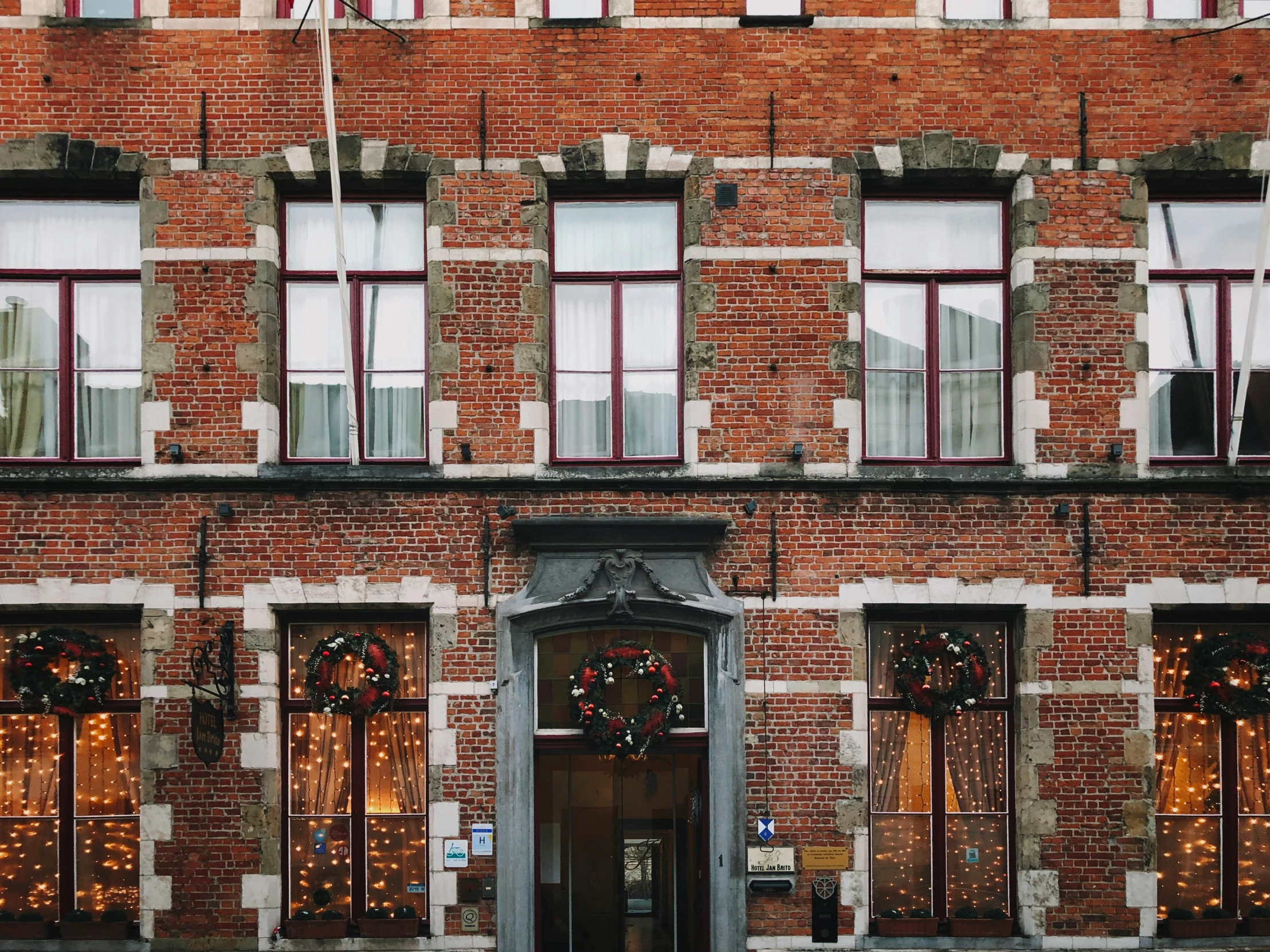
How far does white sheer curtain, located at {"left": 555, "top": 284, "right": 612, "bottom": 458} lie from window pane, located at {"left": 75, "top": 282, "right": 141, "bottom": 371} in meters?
3.43

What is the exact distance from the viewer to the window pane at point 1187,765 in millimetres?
8578

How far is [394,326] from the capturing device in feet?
29.1

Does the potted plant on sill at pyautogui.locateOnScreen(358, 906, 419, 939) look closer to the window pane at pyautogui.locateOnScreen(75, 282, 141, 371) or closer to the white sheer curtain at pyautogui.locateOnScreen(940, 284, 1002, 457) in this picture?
the window pane at pyautogui.locateOnScreen(75, 282, 141, 371)

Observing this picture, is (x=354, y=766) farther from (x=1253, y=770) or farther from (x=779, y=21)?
(x=1253, y=770)

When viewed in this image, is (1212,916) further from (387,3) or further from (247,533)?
(387,3)

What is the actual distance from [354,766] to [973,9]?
793cm

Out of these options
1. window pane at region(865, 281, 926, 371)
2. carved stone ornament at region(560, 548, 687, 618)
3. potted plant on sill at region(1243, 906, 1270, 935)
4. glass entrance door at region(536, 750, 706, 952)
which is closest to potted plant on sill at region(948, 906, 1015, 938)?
potted plant on sill at region(1243, 906, 1270, 935)

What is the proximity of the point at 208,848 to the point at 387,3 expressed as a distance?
6.88m

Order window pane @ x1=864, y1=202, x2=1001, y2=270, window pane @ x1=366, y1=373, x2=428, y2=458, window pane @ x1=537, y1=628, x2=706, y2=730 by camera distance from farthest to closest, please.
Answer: window pane @ x1=864, y1=202, x2=1001, y2=270, window pane @ x1=366, y1=373, x2=428, y2=458, window pane @ x1=537, y1=628, x2=706, y2=730

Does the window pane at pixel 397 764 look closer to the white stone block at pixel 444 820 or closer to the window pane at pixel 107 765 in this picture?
the white stone block at pixel 444 820

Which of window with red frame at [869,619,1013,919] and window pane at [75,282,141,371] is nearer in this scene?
window with red frame at [869,619,1013,919]

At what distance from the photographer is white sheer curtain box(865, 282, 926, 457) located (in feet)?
29.0

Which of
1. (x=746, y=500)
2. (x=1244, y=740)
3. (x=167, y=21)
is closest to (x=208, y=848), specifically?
(x=746, y=500)

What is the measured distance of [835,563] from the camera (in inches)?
335
